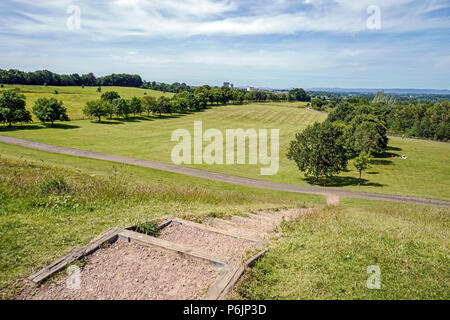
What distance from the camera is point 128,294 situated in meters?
6.55

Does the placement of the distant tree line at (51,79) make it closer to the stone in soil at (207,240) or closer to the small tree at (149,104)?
the small tree at (149,104)

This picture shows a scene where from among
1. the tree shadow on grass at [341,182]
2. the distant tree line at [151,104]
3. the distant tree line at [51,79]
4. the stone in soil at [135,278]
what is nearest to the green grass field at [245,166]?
the tree shadow on grass at [341,182]

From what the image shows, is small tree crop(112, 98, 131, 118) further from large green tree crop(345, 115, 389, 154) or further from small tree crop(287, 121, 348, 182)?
large green tree crop(345, 115, 389, 154)

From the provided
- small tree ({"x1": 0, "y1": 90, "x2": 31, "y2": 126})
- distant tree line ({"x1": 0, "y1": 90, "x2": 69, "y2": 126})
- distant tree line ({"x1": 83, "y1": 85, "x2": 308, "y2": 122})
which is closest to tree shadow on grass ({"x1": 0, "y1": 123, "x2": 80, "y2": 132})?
distant tree line ({"x1": 0, "y1": 90, "x2": 69, "y2": 126})

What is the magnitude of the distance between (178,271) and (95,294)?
84.2 inches

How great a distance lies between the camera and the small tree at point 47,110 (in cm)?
7506

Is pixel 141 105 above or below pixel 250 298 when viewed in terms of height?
above

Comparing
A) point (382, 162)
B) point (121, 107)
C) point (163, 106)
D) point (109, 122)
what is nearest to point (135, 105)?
point (121, 107)

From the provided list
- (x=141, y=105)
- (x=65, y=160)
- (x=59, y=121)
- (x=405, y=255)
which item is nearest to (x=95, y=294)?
(x=405, y=255)

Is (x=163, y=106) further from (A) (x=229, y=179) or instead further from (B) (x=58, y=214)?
(B) (x=58, y=214)

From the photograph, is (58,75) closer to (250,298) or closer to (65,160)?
(65,160)

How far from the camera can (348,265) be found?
27.0ft

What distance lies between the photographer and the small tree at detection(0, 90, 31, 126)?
67269mm

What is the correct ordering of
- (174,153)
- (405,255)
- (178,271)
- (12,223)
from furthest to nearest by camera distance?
(174,153) → (12,223) → (405,255) → (178,271)
